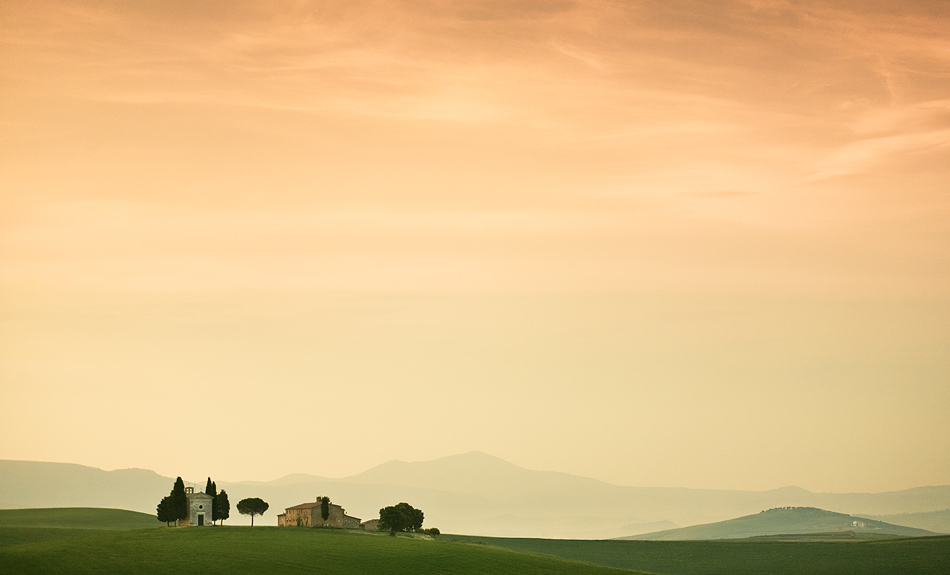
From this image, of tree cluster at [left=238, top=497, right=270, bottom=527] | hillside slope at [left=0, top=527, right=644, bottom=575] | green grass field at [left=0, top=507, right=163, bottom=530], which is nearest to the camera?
hillside slope at [left=0, top=527, right=644, bottom=575]

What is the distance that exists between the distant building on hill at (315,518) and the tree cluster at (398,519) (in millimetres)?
5645

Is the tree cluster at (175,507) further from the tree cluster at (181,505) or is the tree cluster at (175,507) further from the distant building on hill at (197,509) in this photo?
the distant building on hill at (197,509)

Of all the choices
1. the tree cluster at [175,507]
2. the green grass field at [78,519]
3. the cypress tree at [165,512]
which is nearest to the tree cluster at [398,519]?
the tree cluster at [175,507]

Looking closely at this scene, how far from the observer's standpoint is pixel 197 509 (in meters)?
130

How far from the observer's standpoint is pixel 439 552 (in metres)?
107

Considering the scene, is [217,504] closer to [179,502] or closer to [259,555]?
[179,502]

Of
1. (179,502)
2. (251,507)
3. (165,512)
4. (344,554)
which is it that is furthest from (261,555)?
(251,507)

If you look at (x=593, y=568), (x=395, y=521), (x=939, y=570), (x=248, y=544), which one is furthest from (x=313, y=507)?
(x=939, y=570)

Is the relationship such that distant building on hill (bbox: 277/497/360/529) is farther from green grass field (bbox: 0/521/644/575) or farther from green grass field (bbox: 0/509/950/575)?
green grass field (bbox: 0/521/644/575)

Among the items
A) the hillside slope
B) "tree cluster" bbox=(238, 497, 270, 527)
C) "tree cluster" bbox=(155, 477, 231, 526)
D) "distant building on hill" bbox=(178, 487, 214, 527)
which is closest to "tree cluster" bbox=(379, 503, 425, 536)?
the hillside slope

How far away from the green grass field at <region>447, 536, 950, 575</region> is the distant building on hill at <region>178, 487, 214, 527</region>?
41.0 metres

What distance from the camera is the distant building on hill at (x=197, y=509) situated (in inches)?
5084

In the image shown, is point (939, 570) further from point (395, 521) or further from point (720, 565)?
point (395, 521)

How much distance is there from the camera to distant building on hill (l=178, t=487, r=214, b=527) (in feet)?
424
